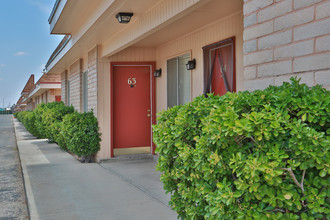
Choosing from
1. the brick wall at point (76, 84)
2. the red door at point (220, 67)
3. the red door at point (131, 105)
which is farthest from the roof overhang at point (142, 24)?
the brick wall at point (76, 84)

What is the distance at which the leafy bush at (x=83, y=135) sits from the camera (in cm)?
836

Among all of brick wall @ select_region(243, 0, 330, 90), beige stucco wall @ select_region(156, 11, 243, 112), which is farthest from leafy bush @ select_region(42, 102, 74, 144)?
brick wall @ select_region(243, 0, 330, 90)

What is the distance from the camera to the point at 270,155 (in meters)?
1.84

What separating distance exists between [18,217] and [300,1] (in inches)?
169

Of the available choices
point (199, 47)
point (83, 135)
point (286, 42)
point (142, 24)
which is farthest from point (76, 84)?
point (286, 42)

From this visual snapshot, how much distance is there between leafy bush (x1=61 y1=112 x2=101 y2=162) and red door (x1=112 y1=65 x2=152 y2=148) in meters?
0.53

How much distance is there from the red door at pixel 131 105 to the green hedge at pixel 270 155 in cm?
677

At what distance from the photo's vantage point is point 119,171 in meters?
7.33

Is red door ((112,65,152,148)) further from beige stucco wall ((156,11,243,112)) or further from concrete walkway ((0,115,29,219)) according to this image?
concrete walkway ((0,115,29,219))

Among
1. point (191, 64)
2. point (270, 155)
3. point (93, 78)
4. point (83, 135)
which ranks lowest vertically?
point (83, 135)

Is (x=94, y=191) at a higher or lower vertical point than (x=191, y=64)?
lower

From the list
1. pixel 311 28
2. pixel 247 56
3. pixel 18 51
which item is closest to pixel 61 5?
pixel 247 56

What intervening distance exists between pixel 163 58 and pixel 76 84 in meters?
4.64

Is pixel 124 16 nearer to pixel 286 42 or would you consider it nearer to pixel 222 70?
pixel 222 70
